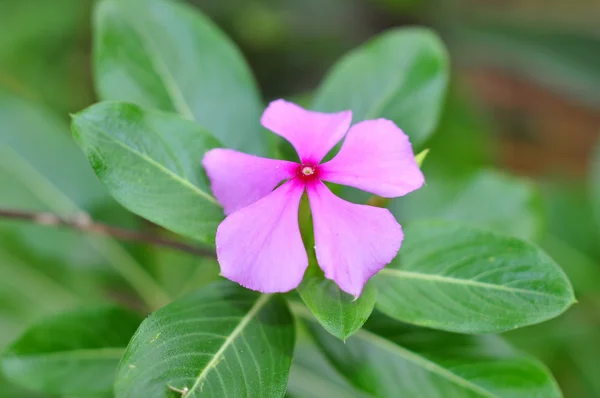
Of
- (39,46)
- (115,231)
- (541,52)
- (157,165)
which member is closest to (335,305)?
(157,165)

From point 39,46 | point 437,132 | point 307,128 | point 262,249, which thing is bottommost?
point 437,132

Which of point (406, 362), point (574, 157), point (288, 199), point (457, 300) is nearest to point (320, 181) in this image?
point (288, 199)

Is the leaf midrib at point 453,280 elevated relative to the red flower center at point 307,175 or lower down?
lower down

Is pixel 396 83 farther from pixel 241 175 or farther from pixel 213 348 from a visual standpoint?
pixel 213 348

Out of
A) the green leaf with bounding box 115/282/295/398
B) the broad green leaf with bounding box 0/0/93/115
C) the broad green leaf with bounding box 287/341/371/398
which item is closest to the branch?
the green leaf with bounding box 115/282/295/398

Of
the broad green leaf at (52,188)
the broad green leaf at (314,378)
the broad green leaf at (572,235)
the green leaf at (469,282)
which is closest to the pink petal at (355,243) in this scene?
the green leaf at (469,282)

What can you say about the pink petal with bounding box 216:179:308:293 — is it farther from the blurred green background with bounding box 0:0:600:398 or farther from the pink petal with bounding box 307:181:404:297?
the blurred green background with bounding box 0:0:600:398

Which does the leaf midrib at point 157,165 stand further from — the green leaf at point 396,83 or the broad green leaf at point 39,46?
the broad green leaf at point 39,46
